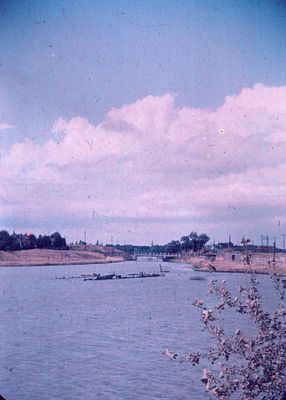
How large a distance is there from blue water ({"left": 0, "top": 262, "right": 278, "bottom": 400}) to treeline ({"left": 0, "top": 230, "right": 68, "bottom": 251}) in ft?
89.4

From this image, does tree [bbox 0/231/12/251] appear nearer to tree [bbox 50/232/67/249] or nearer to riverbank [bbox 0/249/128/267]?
riverbank [bbox 0/249/128/267]

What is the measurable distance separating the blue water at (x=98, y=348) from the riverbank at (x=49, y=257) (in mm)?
36791

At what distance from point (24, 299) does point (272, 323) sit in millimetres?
24619

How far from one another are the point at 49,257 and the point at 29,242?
7.11 meters

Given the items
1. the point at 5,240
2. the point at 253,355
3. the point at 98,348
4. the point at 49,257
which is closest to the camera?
the point at 253,355

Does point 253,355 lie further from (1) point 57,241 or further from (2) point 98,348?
(1) point 57,241

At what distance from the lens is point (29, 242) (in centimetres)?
6462

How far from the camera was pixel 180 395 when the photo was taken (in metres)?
10.4

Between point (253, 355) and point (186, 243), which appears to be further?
point (186, 243)

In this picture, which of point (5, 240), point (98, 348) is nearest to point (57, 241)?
point (5, 240)

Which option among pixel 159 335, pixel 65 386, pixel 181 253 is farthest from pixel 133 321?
pixel 181 253

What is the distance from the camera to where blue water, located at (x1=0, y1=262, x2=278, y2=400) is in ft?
36.8

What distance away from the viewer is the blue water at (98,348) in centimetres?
1120

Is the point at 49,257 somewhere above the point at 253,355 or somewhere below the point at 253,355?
below
